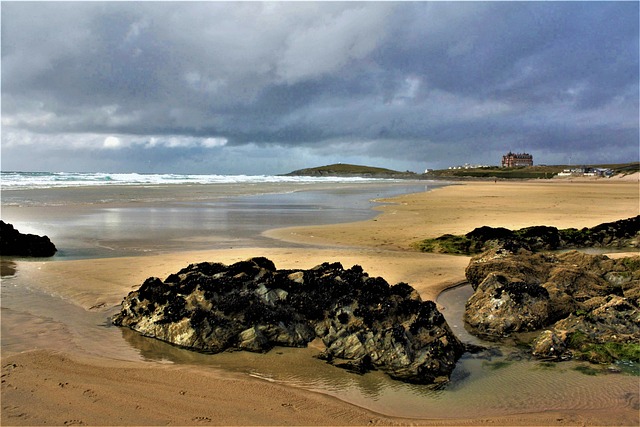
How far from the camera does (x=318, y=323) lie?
6430mm

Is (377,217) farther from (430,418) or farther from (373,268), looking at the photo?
(430,418)

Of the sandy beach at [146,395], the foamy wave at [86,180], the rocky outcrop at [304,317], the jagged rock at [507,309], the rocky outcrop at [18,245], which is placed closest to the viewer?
the sandy beach at [146,395]

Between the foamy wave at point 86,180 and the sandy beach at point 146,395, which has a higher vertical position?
the foamy wave at point 86,180

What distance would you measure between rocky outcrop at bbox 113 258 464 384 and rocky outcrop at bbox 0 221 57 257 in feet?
21.2

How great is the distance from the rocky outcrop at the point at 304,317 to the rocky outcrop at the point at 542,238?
744cm

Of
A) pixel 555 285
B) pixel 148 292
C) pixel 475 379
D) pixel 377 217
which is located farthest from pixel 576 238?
pixel 148 292

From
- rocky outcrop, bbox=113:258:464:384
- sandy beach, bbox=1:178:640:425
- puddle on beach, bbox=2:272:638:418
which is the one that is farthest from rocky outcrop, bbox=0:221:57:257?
rocky outcrop, bbox=113:258:464:384

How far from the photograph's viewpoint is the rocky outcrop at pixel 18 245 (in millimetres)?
11789

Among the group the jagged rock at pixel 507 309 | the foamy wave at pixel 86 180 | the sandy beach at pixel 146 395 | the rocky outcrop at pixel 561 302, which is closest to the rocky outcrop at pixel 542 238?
the rocky outcrop at pixel 561 302

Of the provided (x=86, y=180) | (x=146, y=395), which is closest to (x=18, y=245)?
(x=146, y=395)

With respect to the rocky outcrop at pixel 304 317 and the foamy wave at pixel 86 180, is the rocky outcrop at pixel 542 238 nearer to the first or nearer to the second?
the rocky outcrop at pixel 304 317

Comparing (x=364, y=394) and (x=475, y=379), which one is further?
(x=475, y=379)

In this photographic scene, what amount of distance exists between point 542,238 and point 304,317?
33.7 feet

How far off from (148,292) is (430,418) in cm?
444
